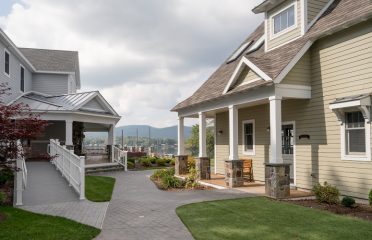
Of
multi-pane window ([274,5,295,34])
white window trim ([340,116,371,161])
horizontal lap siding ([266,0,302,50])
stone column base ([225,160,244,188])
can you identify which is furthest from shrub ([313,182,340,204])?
multi-pane window ([274,5,295,34])

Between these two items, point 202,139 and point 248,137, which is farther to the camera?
point 202,139

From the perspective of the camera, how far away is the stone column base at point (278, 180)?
10930 millimetres

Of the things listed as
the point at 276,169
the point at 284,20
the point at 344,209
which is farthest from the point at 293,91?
the point at 344,209

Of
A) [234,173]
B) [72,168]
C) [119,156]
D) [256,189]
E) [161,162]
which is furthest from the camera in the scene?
[161,162]

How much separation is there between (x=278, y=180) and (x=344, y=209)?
2294mm

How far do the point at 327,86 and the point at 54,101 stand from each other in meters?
17.5

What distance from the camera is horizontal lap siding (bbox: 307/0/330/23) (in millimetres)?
12891

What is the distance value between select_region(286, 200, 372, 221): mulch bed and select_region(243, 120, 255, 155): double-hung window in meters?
5.96

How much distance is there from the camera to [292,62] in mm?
11656

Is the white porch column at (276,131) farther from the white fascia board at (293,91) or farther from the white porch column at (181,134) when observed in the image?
the white porch column at (181,134)

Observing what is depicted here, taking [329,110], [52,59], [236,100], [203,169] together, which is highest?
[52,59]

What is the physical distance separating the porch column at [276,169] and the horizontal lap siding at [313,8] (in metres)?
3.82

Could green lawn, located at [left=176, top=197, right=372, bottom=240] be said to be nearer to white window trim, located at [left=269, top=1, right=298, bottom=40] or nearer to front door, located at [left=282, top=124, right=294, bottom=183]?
front door, located at [left=282, top=124, right=294, bottom=183]

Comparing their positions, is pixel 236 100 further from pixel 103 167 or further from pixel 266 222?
pixel 103 167
